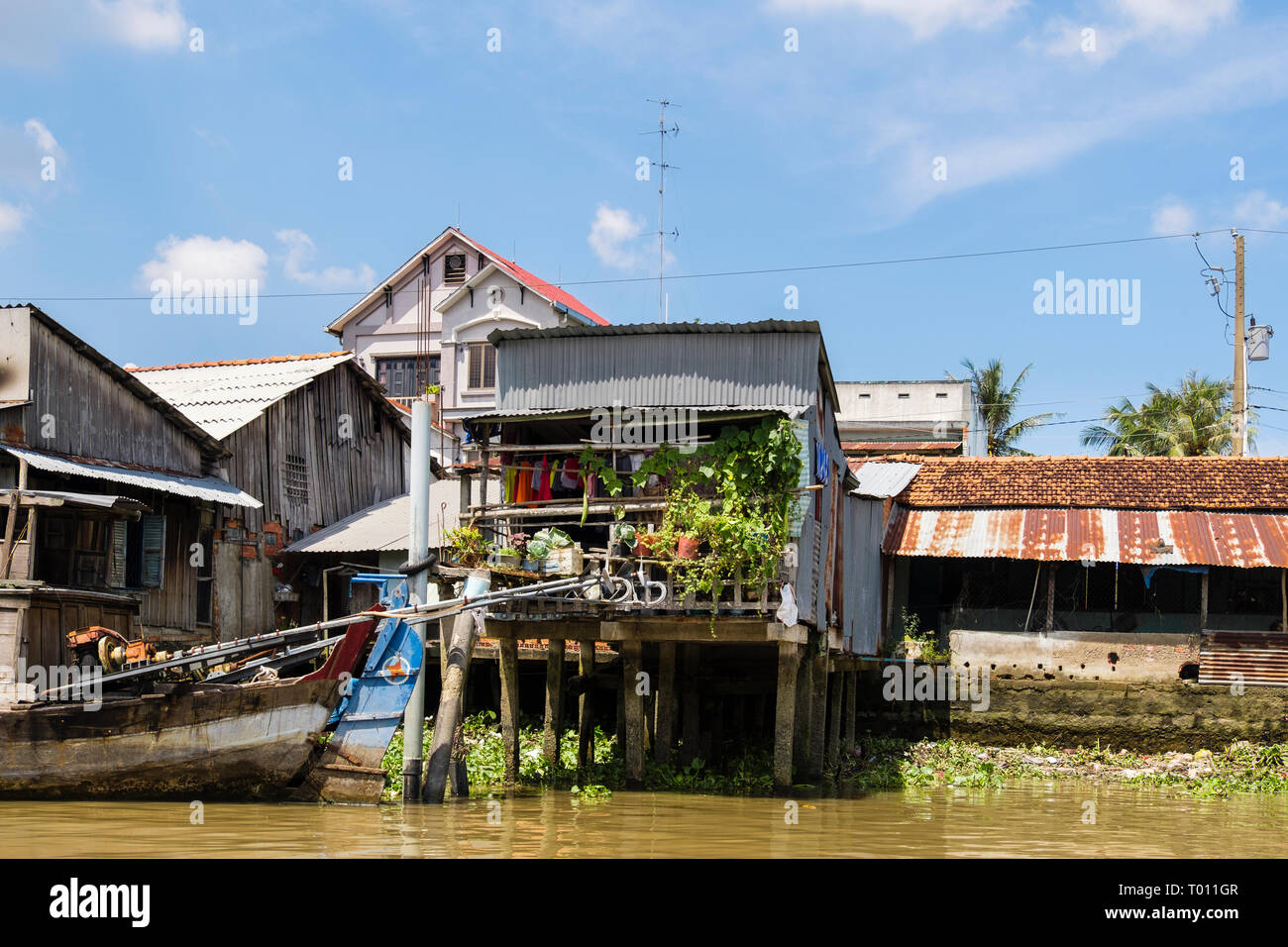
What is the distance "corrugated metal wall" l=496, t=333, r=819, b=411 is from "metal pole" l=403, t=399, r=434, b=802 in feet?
7.94

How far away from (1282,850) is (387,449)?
2166 cm

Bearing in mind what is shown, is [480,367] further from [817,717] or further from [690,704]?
[817,717]

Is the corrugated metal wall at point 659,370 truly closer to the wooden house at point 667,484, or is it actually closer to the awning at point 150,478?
the wooden house at point 667,484

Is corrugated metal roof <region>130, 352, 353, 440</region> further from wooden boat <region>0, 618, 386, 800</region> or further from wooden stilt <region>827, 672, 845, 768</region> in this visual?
wooden stilt <region>827, 672, 845, 768</region>

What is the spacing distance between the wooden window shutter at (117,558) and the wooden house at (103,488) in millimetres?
19

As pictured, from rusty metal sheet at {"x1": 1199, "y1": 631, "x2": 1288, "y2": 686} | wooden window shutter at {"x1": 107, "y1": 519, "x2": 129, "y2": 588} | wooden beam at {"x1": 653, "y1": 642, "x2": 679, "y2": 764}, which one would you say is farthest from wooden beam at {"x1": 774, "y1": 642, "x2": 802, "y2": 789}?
wooden window shutter at {"x1": 107, "y1": 519, "x2": 129, "y2": 588}

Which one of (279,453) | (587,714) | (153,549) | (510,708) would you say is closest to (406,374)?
(279,453)

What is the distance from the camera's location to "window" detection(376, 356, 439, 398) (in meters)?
38.3

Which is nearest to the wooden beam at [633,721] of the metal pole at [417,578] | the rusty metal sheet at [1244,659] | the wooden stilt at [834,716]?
the metal pole at [417,578]

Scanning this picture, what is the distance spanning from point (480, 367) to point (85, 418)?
51.3 feet

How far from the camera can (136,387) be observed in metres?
22.8

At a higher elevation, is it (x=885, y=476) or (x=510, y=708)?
(x=885, y=476)

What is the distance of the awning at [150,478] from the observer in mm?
19953

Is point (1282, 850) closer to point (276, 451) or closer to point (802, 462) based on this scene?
point (802, 462)
